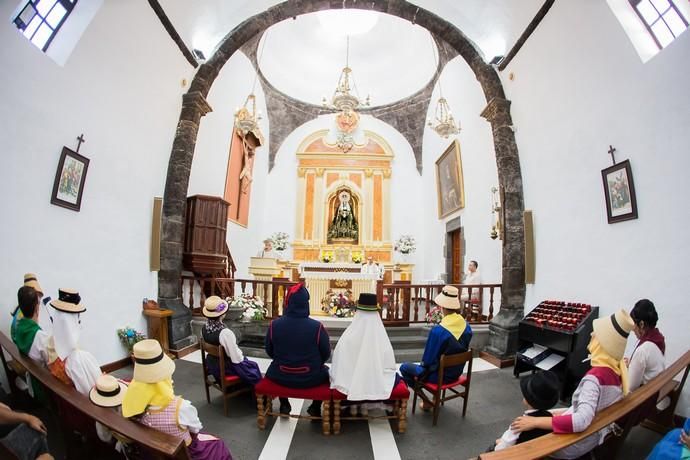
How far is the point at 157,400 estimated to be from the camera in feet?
6.03

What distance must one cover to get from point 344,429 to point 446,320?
5.00 ft

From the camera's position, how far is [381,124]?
13492mm

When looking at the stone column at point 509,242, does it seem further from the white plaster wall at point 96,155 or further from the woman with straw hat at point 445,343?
the white plaster wall at point 96,155

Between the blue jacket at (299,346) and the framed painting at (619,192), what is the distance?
3840 mm

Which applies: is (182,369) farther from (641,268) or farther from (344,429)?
(641,268)

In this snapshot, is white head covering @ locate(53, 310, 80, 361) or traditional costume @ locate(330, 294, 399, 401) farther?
traditional costume @ locate(330, 294, 399, 401)

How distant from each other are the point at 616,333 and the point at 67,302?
416cm

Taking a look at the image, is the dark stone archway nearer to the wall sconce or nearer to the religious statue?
the wall sconce

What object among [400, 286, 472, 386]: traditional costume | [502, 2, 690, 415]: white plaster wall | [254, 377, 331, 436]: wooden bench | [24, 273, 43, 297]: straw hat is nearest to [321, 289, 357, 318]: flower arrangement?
[400, 286, 472, 386]: traditional costume

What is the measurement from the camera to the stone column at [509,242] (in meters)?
5.51

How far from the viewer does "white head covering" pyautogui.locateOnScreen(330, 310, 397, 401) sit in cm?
295

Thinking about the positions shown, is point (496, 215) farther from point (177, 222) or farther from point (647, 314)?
point (177, 222)

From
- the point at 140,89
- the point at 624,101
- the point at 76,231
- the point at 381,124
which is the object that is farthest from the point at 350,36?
the point at 76,231

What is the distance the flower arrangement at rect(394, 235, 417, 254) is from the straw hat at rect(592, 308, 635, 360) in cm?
948
